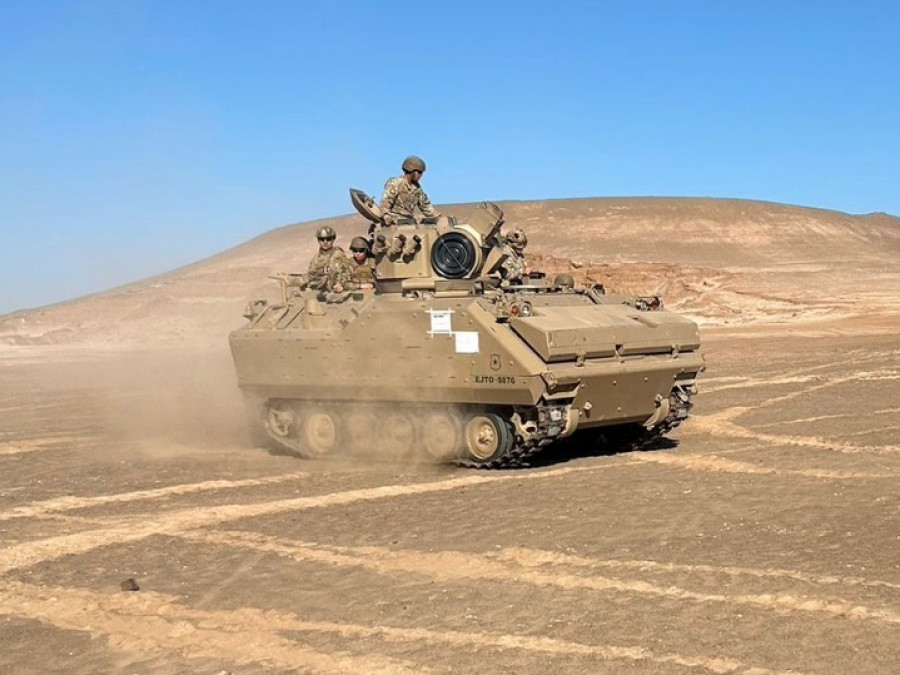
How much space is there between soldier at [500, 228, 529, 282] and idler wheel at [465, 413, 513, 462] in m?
2.30

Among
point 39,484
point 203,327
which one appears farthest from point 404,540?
point 203,327

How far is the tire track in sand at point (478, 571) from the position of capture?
7.77 m

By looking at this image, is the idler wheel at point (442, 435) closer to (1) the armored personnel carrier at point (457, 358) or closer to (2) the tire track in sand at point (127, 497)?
(1) the armored personnel carrier at point (457, 358)

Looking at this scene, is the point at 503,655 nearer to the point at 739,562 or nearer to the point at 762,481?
the point at 739,562

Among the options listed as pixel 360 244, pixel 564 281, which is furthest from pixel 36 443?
pixel 564 281

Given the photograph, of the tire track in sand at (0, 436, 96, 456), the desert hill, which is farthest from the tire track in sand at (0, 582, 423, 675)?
the desert hill

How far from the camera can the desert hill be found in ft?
176

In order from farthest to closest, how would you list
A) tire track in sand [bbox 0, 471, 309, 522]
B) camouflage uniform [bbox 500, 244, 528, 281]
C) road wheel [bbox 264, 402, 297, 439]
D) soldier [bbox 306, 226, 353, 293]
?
soldier [bbox 306, 226, 353, 293] < road wheel [bbox 264, 402, 297, 439] < camouflage uniform [bbox 500, 244, 528, 281] < tire track in sand [bbox 0, 471, 309, 522]

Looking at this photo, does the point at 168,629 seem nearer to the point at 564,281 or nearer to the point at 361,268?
the point at 361,268

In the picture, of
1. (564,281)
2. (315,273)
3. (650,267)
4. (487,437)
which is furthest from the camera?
(650,267)

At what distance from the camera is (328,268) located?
16828 mm

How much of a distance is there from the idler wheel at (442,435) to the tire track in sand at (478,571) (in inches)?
167

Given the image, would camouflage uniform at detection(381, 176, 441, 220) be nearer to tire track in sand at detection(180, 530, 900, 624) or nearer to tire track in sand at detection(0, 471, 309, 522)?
tire track in sand at detection(0, 471, 309, 522)

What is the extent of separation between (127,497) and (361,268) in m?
4.94
